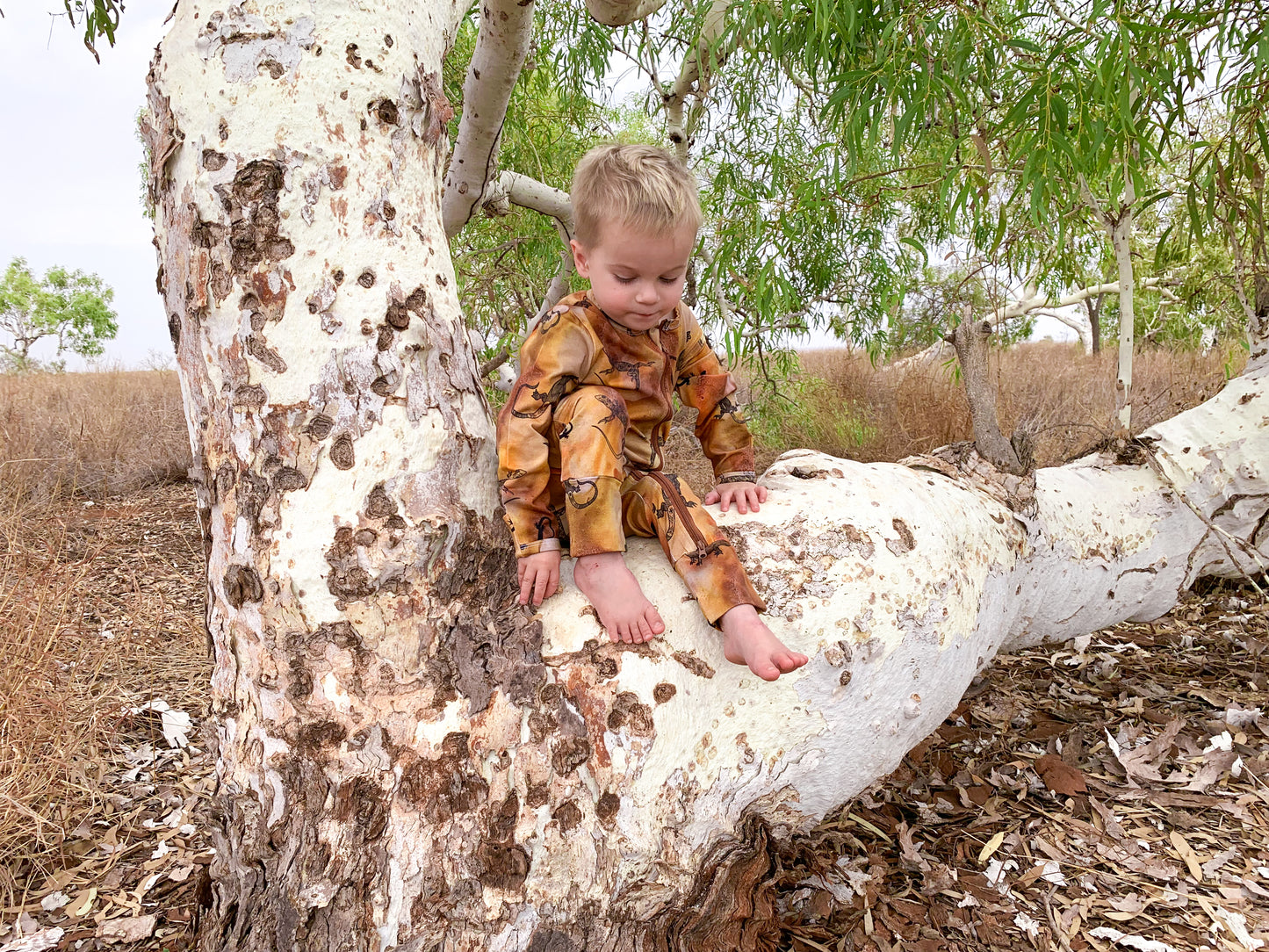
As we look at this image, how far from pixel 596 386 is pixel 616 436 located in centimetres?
17

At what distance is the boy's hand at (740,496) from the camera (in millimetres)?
1729

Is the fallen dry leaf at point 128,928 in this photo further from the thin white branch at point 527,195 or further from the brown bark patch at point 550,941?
the thin white branch at point 527,195

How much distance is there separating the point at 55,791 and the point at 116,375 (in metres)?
11.2

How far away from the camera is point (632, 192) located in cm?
151

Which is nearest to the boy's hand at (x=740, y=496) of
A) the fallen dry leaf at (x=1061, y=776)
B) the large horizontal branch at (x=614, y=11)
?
the fallen dry leaf at (x=1061, y=776)

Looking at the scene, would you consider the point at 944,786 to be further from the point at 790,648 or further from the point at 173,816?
the point at 173,816

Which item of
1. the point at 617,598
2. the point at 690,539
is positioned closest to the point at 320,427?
the point at 617,598

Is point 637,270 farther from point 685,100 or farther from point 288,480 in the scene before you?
point 685,100

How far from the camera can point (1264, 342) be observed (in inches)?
115

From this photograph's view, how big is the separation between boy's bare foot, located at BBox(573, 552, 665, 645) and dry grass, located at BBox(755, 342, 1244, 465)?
4.33 meters

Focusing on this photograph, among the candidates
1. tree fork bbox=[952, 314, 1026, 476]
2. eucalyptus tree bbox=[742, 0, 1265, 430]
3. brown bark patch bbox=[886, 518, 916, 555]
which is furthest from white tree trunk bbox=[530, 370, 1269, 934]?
tree fork bbox=[952, 314, 1026, 476]

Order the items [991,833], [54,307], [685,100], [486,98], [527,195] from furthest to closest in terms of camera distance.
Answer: [54,307]
[685,100]
[527,195]
[486,98]
[991,833]

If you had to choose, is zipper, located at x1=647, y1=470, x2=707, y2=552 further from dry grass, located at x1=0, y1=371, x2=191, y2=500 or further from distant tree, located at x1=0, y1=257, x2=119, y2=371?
distant tree, located at x1=0, y1=257, x2=119, y2=371

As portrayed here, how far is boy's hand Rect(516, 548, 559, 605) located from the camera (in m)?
1.47
